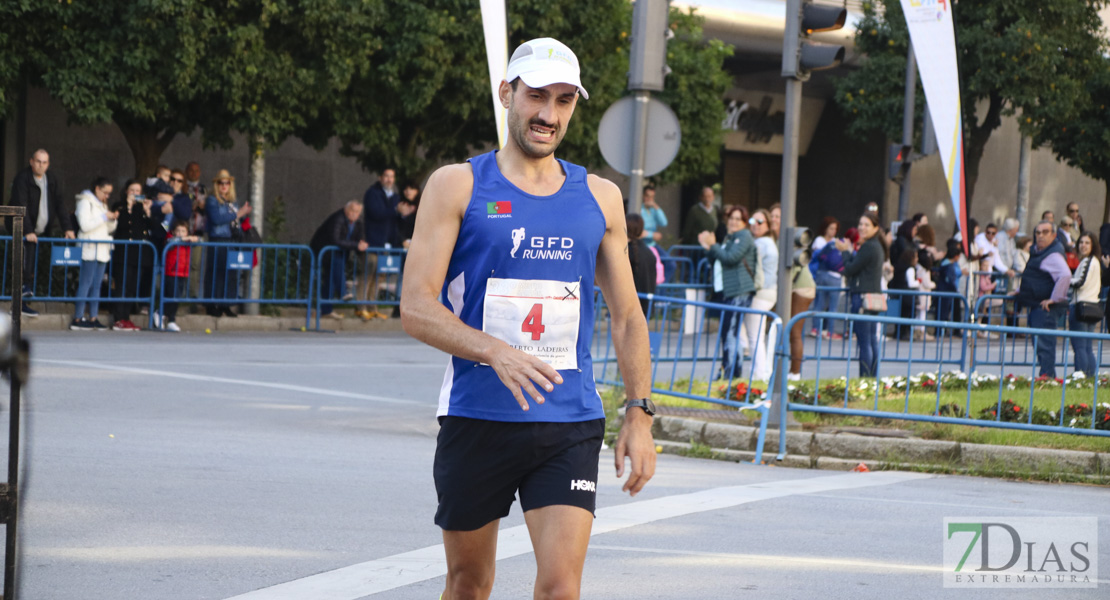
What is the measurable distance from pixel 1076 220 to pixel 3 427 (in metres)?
22.0

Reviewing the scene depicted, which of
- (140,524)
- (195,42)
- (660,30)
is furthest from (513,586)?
(195,42)

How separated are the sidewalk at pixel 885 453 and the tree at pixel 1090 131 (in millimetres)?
24058

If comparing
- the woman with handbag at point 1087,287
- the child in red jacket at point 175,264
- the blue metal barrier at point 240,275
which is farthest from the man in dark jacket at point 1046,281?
the child in red jacket at point 175,264

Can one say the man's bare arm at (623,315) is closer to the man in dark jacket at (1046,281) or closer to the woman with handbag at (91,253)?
the man in dark jacket at (1046,281)

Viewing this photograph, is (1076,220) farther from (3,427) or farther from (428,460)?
(3,427)

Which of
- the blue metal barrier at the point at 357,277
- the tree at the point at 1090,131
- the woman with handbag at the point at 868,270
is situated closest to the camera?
the woman with handbag at the point at 868,270

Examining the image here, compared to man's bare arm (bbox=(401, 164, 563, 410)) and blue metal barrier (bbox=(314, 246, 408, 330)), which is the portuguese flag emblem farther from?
blue metal barrier (bbox=(314, 246, 408, 330))

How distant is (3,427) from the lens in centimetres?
926

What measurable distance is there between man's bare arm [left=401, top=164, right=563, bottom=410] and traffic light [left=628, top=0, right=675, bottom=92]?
24.3 feet

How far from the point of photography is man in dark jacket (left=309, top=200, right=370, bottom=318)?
1930 cm

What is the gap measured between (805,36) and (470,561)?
7590 mm

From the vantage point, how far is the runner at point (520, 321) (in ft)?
12.6

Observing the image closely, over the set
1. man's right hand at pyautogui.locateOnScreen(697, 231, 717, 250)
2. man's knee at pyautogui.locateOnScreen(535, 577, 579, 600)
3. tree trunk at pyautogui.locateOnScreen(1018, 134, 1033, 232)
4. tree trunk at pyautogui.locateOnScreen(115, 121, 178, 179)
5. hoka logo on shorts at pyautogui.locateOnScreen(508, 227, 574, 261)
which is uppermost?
tree trunk at pyautogui.locateOnScreen(1018, 134, 1033, 232)

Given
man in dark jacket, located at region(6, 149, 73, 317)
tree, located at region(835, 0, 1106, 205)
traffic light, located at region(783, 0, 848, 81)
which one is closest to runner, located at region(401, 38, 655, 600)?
traffic light, located at region(783, 0, 848, 81)
